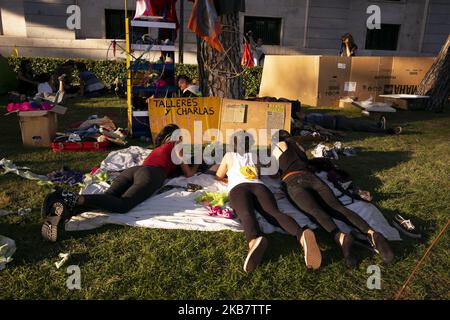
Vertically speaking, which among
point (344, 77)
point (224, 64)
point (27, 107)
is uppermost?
point (224, 64)

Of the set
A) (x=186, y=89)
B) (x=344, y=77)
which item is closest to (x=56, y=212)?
(x=186, y=89)

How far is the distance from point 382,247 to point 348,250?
0.31 meters

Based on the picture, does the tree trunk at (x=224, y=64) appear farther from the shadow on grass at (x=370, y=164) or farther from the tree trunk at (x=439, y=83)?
the tree trunk at (x=439, y=83)

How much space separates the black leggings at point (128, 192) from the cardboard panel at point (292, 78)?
27.2 ft

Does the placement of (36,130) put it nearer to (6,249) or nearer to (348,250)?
(6,249)

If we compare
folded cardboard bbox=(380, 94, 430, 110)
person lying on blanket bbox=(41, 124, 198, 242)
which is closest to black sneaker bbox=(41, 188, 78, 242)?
person lying on blanket bbox=(41, 124, 198, 242)

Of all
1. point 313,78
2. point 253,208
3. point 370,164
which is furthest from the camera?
point 313,78

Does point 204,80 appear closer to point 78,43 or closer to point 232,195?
point 232,195

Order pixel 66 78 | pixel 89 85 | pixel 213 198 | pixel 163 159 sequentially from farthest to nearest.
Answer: pixel 66 78 < pixel 89 85 < pixel 163 159 < pixel 213 198

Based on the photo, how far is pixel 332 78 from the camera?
1171cm

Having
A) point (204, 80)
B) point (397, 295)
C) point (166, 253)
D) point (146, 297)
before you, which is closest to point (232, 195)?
point (166, 253)

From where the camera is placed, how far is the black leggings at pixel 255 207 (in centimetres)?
346

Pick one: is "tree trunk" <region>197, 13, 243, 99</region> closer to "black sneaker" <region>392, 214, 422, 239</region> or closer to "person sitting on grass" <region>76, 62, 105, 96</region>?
"black sneaker" <region>392, 214, 422, 239</region>
